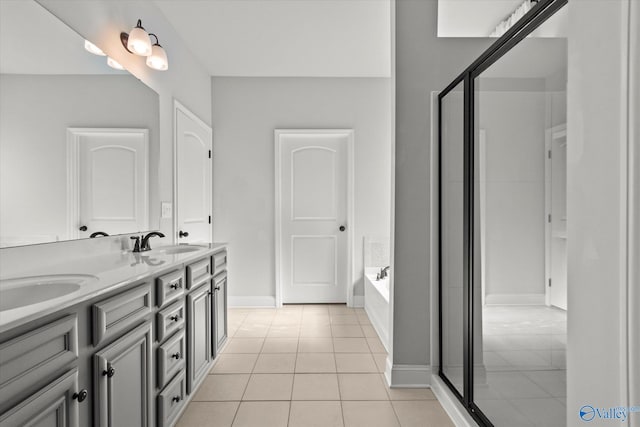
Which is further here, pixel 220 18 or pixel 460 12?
pixel 220 18

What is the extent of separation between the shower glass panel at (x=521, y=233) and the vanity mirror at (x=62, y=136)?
1.97 metres

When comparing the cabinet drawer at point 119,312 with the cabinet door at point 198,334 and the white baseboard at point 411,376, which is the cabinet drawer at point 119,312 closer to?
the cabinet door at point 198,334

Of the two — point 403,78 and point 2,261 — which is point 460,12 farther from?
point 2,261

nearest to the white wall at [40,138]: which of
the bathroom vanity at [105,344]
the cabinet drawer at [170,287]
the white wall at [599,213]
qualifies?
the bathroom vanity at [105,344]

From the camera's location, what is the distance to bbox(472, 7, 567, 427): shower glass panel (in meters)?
1.17

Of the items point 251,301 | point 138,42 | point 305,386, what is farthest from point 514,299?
point 251,301

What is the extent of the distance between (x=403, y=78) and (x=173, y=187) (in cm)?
204

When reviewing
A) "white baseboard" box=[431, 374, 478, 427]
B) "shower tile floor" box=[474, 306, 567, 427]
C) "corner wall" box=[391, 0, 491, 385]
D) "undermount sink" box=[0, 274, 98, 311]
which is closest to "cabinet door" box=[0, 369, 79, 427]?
"undermount sink" box=[0, 274, 98, 311]

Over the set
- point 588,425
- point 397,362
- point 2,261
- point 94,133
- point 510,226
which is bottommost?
point 397,362

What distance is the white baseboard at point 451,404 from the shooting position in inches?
71.4

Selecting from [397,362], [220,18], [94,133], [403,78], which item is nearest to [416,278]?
[397,362]

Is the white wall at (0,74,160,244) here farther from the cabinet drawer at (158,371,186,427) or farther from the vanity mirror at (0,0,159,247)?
the cabinet drawer at (158,371,186,427)

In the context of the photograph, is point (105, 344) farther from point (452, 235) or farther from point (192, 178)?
point (192, 178)

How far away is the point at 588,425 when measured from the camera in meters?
0.83
